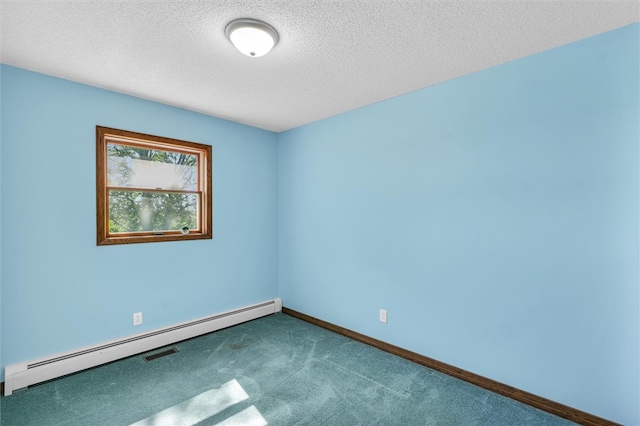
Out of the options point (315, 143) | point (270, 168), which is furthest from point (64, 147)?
point (315, 143)

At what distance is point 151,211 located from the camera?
3158 mm

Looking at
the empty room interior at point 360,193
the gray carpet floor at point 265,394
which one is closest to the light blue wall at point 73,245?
the empty room interior at point 360,193

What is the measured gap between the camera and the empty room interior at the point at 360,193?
1.82 metres

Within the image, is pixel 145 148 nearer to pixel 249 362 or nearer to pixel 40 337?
pixel 40 337

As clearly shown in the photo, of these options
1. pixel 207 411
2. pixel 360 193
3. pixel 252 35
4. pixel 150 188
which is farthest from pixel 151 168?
pixel 207 411

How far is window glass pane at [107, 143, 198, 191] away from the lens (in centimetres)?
290

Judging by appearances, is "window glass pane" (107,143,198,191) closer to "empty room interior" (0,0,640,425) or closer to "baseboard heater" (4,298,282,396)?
"empty room interior" (0,0,640,425)

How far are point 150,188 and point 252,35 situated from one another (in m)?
2.08

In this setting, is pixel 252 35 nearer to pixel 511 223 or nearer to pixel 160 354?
pixel 511 223

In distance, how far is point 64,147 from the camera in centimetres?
253

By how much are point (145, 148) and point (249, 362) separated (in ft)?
7.84

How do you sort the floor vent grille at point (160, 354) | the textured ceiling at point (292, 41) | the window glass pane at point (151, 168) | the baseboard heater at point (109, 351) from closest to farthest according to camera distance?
1. the textured ceiling at point (292, 41)
2. the baseboard heater at point (109, 351)
3. the floor vent grille at point (160, 354)
4. the window glass pane at point (151, 168)

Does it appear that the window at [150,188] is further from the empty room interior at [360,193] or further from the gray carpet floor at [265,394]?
the gray carpet floor at [265,394]

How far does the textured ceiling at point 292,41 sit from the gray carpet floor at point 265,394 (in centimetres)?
250
